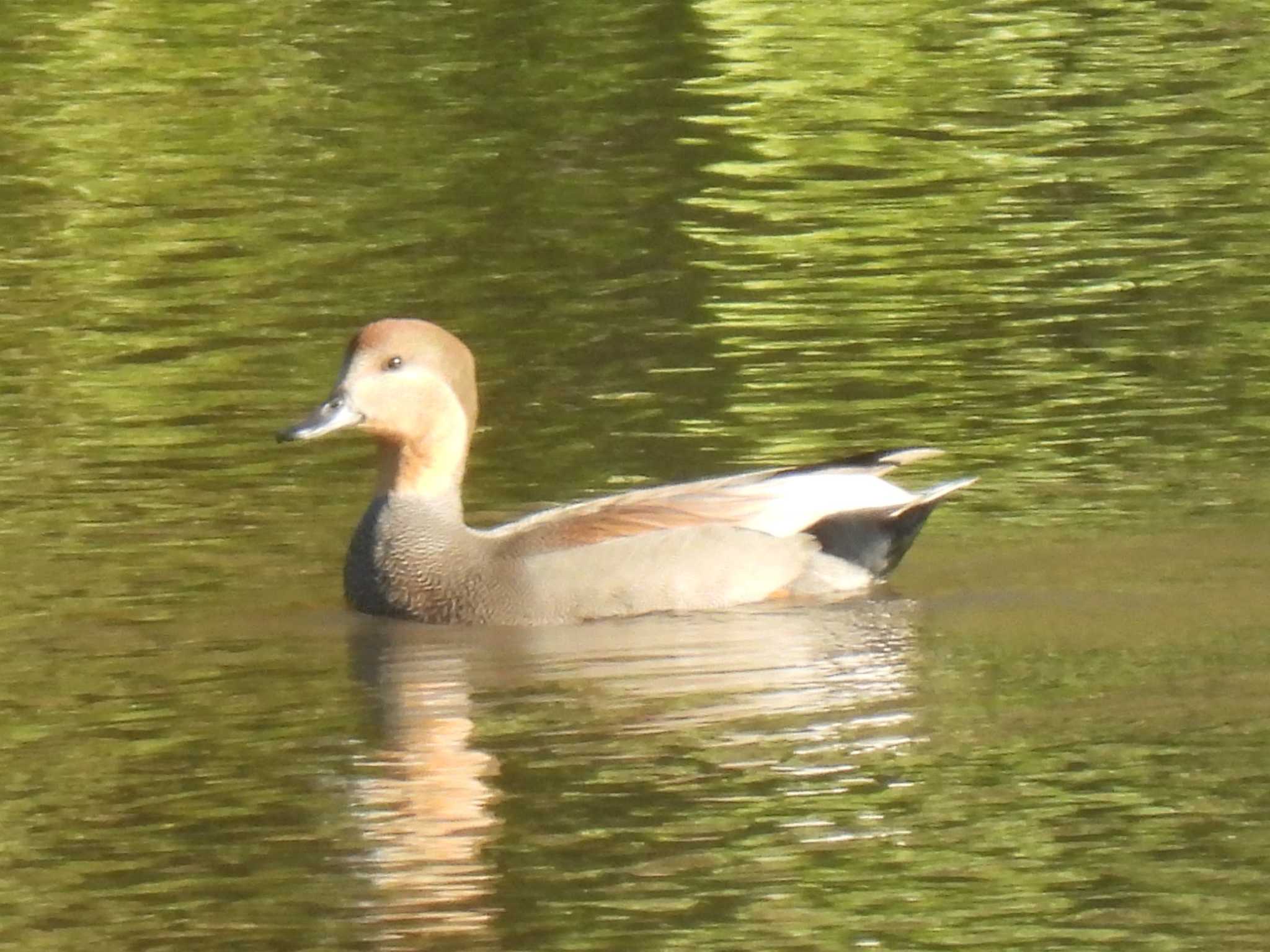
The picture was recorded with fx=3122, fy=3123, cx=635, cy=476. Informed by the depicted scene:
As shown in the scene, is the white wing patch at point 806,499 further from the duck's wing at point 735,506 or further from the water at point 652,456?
the water at point 652,456

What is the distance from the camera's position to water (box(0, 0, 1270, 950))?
812 cm

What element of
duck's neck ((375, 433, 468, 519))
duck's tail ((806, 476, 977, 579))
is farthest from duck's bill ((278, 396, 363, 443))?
duck's tail ((806, 476, 977, 579))

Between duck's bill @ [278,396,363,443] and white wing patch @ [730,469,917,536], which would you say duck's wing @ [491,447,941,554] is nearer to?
white wing patch @ [730,469,917,536]

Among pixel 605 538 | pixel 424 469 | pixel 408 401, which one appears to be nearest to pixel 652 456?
pixel 424 469

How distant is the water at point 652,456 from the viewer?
8.12 m

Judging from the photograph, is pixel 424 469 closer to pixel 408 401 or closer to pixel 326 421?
pixel 408 401

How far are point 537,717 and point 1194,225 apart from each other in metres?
8.05

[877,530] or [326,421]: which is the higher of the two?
[326,421]

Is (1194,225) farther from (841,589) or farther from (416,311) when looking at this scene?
(841,589)

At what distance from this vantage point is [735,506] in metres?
11.1

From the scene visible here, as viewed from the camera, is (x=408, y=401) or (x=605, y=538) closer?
Answer: (x=605, y=538)

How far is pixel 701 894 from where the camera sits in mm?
7824

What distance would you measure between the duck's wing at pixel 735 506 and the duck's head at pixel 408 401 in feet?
1.95

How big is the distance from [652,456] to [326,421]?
7.10 ft
